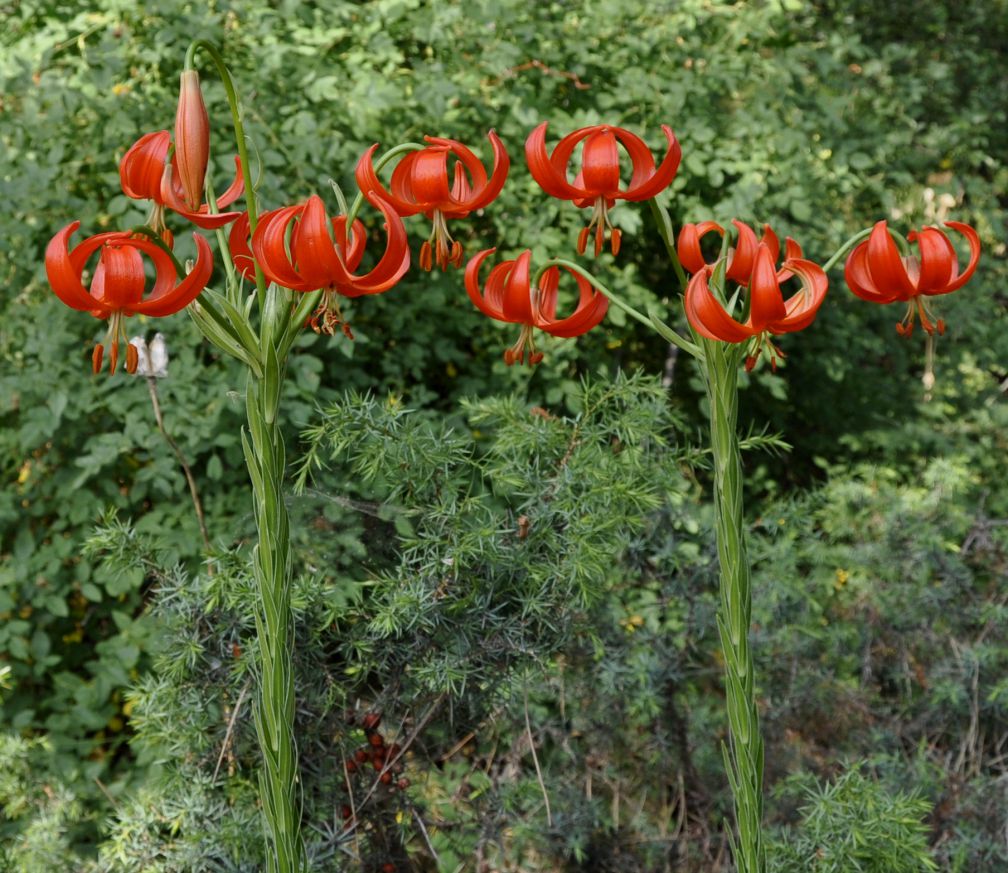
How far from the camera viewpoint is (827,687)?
9.89ft

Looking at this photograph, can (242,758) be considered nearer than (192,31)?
Yes

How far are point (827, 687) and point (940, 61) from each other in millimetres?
3112

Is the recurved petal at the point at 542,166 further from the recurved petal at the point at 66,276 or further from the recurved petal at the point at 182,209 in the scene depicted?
the recurved petal at the point at 66,276

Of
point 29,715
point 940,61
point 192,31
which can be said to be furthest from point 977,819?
point 940,61

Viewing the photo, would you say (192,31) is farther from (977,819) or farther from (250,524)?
(977,819)

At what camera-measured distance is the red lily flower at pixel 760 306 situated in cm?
153

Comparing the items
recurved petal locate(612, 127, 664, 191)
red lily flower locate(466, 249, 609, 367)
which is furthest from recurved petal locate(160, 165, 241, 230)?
recurved petal locate(612, 127, 664, 191)

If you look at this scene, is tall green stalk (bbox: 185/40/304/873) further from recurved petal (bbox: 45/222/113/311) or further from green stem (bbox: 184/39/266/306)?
recurved petal (bbox: 45/222/113/311)

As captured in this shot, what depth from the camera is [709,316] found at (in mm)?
1566

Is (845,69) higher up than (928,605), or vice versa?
(845,69)

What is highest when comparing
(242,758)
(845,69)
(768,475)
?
(845,69)

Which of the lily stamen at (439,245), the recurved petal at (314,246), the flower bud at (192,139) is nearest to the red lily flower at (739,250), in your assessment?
the lily stamen at (439,245)

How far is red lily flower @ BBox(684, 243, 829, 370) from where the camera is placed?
1.53 metres

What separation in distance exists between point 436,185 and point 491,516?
754 millimetres
